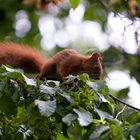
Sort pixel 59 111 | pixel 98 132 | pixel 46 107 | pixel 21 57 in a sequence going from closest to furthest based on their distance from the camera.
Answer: pixel 98 132 → pixel 46 107 → pixel 59 111 → pixel 21 57

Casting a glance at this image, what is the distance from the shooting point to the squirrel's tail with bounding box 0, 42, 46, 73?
4.79 meters

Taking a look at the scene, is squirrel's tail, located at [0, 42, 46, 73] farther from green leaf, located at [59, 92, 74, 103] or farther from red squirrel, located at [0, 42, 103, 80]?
green leaf, located at [59, 92, 74, 103]

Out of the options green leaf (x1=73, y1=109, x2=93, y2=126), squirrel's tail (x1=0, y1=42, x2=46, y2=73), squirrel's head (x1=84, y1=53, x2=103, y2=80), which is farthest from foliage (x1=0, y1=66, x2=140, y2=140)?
squirrel's tail (x1=0, y1=42, x2=46, y2=73)

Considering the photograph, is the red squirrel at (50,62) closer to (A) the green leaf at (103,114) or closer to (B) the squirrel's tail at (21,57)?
(B) the squirrel's tail at (21,57)

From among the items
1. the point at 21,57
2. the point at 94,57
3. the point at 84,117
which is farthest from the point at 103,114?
the point at 21,57

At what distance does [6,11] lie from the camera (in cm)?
895

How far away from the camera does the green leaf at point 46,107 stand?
10.3ft

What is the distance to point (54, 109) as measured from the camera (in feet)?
10.4

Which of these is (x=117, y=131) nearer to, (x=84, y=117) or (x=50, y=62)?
(x=84, y=117)

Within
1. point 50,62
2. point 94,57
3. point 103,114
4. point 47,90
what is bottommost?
point 50,62

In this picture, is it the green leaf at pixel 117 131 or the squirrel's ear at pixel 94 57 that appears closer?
the green leaf at pixel 117 131

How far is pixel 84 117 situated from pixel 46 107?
0.20 metres

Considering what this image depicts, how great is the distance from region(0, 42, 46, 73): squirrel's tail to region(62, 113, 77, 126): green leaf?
1710 millimetres

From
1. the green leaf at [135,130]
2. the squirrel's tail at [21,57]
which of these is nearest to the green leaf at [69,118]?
the green leaf at [135,130]
